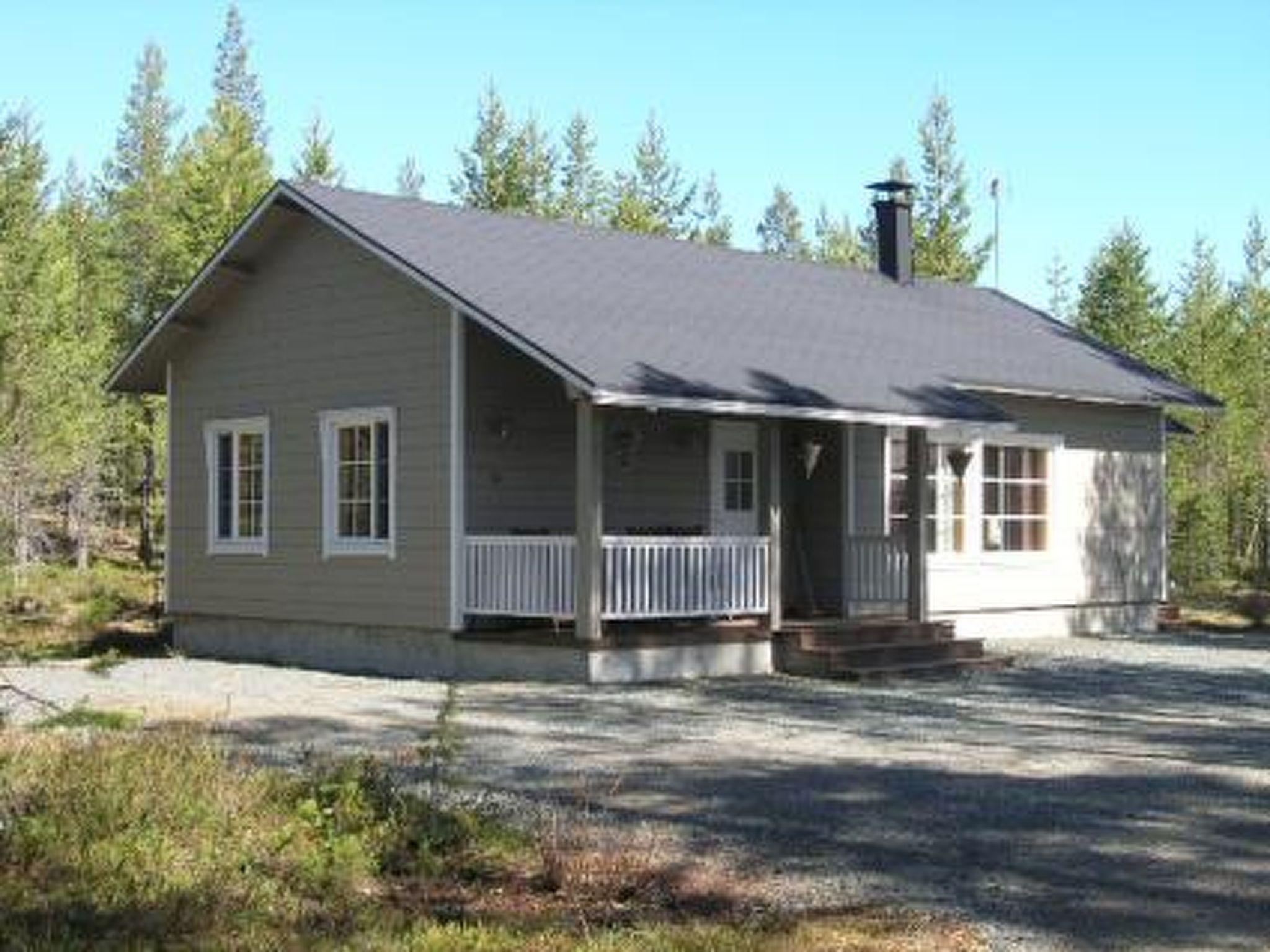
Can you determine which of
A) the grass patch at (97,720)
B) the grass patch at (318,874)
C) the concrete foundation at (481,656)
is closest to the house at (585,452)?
the concrete foundation at (481,656)

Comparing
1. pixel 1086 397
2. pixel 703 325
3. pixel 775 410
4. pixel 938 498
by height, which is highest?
pixel 703 325

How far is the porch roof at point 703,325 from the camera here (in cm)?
1571

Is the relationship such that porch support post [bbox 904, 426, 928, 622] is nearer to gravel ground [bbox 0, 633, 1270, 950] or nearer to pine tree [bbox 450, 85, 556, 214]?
gravel ground [bbox 0, 633, 1270, 950]

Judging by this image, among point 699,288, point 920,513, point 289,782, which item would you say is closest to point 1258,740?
point 920,513

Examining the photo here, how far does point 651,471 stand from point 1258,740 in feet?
25.5

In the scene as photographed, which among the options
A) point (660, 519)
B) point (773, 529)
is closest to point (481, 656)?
point (660, 519)

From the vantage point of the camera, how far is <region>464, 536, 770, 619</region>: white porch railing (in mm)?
15695

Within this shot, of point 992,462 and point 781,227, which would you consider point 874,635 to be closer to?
point 992,462

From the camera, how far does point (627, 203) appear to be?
143 ft

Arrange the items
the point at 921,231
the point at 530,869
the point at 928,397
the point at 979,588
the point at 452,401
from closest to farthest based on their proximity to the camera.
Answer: the point at 530,869 → the point at 452,401 → the point at 928,397 → the point at 979,588 → the point at 921,231

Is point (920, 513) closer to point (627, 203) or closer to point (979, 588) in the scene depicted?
point (979, 588)

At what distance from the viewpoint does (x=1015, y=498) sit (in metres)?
22.2

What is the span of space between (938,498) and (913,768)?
35.2 ft

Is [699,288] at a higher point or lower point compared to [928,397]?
higher
